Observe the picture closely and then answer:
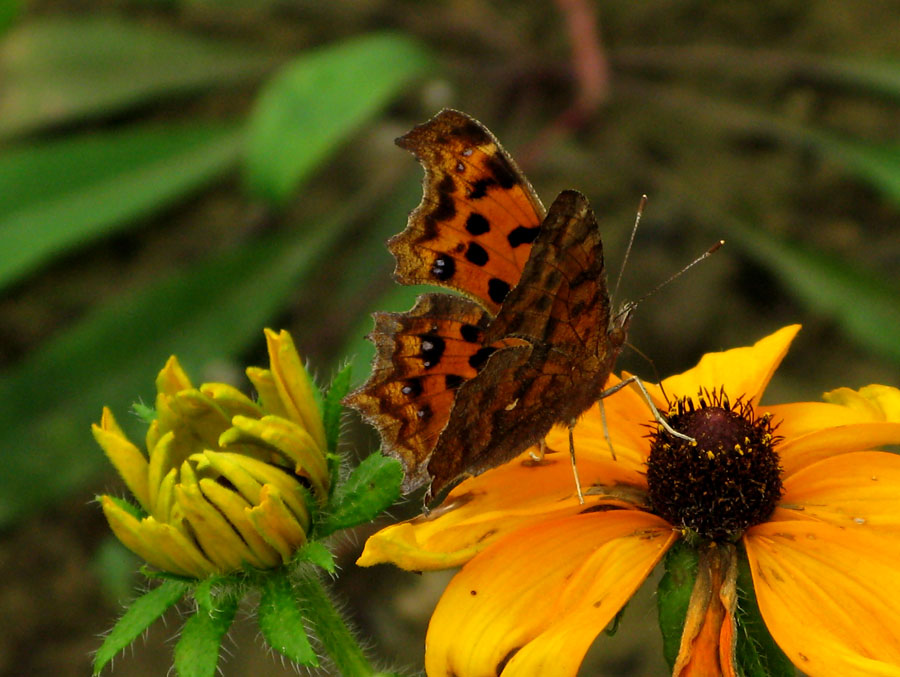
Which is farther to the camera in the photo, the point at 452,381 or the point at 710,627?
the point at 452,381

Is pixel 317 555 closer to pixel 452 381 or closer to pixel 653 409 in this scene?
pixel 452 381

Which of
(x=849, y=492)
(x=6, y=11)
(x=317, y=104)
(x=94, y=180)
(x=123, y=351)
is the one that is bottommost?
(x=849, y=492)

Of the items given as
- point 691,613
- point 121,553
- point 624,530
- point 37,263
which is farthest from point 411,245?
point 37,263

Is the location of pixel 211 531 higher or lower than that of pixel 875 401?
higher

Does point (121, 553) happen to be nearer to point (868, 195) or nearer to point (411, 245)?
point (411, 245)

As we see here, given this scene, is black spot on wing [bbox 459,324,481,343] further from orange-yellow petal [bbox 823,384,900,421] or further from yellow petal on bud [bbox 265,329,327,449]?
orange-yellow petal [bbox 823,384,900,421]

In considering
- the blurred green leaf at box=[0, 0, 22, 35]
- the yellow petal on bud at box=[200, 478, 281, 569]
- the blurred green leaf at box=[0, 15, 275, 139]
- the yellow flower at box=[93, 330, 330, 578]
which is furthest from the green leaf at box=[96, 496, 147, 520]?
the blurred green leaf at box=[0, 15, 275, 139]

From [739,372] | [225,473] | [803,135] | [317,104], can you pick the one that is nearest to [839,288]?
[803,135]

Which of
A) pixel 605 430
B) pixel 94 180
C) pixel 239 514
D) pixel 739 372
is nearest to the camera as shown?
pixel 239 514

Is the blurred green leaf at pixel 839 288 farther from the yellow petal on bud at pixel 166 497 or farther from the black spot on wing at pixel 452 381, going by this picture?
the yellow petal on bud at pixel 166 497

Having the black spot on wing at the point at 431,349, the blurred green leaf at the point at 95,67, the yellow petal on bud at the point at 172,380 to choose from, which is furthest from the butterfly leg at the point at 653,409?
the blurred green leaf at the point at 95,67
